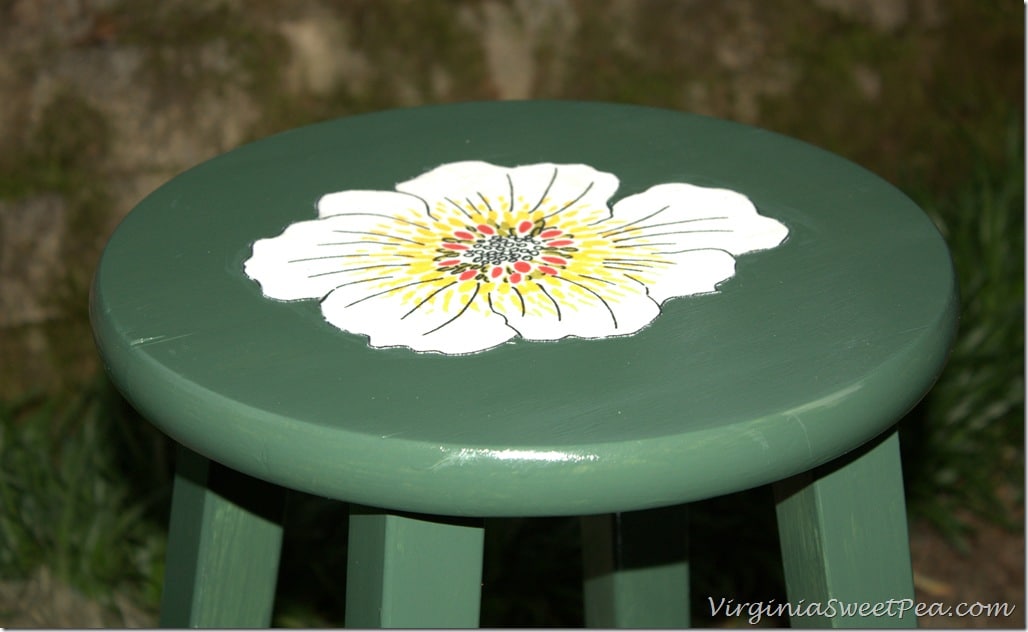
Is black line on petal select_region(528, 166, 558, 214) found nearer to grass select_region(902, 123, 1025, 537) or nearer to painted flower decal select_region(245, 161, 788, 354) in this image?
painted flower decal select_region(245, 161, 788, 354)

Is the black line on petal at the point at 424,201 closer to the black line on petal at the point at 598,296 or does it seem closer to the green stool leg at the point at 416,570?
the black line on petal at the point at 598,296

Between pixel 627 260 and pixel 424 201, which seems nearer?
pixel 627 260

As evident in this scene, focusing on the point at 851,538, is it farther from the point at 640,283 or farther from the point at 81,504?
the point at 81,504

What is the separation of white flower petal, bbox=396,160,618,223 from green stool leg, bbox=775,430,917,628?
0.88 ft

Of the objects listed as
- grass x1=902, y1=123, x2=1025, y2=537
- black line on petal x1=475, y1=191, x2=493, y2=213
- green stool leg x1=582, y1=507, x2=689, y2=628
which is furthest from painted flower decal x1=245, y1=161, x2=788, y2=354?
grass x1=902, y1=123, x2=1025, y2=537

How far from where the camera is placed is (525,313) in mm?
888

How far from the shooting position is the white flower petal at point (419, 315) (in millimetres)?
854

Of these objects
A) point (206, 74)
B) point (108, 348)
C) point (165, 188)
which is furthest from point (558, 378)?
point (206, 74)

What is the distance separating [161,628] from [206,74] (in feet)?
3.02

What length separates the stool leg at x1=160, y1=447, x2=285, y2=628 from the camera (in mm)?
1062

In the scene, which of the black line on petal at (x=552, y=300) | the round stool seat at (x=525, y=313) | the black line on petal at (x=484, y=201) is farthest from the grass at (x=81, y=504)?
the black line on petal at (x=552, y=300)

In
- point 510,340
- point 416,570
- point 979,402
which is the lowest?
point 416,570

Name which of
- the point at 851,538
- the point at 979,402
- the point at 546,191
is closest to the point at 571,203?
the point at 546,191

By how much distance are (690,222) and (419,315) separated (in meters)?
0.25
